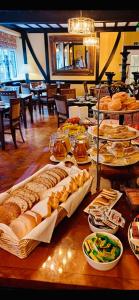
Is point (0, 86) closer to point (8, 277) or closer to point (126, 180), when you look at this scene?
point (126, 180)

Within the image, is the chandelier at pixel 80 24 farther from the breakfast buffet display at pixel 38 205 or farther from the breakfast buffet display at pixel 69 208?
the breakfast buffet display at pixel 38 205

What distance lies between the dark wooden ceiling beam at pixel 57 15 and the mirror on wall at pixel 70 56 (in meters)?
2.55

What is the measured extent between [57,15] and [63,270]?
20.2ft

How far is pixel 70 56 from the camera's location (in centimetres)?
877

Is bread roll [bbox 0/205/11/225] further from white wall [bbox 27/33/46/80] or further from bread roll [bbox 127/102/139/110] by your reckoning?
white wall [bbox 27/33/46/80]

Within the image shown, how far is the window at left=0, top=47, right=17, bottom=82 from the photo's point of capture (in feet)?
26.1

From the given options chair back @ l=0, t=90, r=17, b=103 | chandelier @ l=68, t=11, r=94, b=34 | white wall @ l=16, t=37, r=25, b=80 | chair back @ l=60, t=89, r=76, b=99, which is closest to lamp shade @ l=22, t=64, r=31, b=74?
white wall @ l=16, t=37, r=25, b=80

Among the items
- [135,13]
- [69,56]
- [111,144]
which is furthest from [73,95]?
[111,144]

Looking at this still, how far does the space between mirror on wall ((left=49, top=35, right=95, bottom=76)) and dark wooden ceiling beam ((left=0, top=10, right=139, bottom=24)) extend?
255cm

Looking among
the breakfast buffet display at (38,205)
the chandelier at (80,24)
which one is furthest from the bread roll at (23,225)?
the chandelier at (80,24)

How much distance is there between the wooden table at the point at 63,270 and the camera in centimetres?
76

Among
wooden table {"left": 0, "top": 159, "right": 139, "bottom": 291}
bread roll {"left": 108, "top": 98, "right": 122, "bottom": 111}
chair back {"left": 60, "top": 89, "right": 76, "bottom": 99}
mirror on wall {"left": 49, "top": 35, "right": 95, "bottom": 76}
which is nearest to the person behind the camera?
wooden table {"left": 0, "top": 159, "right": 139, "bottom": 291}

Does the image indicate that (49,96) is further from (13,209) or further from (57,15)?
(13,209)

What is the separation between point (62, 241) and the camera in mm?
933
